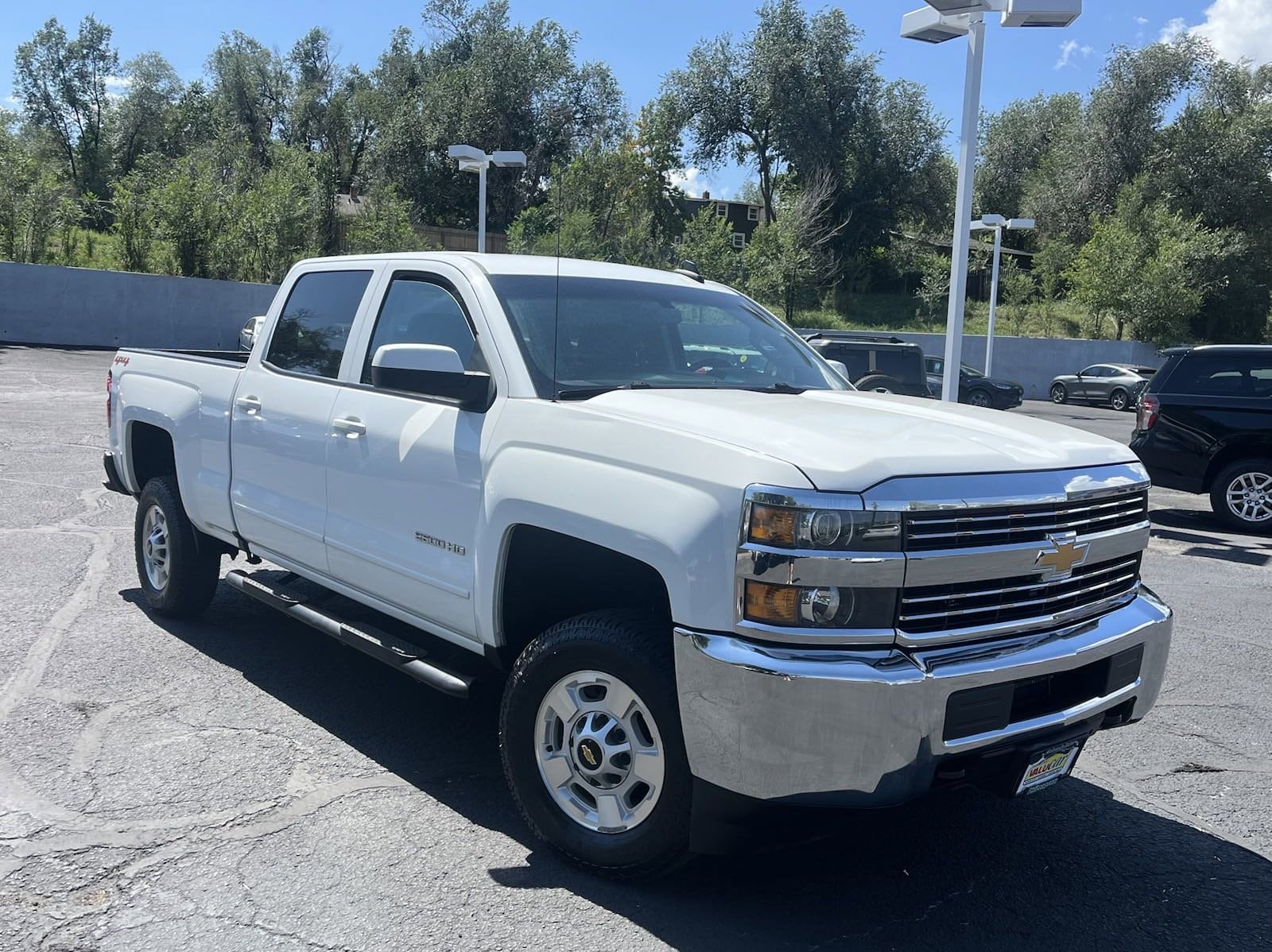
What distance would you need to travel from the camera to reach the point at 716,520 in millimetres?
3002

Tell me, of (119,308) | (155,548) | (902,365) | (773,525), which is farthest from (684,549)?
(119,308)

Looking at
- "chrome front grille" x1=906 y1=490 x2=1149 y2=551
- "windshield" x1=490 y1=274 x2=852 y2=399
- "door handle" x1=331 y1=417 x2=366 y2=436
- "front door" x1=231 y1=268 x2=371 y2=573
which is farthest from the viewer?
"front door" x1=231 y1=268 x2=371 y2=573

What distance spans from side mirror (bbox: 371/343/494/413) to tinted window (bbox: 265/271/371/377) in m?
1.12

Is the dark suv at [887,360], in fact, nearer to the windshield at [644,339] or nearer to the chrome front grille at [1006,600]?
the windshield at [644,339]

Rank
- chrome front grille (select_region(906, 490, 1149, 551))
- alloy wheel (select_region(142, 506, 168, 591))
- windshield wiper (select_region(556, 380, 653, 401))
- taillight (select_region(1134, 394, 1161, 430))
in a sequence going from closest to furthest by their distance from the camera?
chrome front grille (select_region(906, 490, 1149, 551)) → windshield wiper (select_region(556, 380, 653, 401)) → alloy wheel (select_region(142, 506, 168, 591)) → taillight (select_region(1134, 394, 1161, 430))

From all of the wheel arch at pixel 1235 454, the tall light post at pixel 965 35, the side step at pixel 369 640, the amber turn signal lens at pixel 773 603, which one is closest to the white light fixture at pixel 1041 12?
the tall light post at pixel 965 35

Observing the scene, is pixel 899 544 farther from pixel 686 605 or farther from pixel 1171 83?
pixel 1171 83

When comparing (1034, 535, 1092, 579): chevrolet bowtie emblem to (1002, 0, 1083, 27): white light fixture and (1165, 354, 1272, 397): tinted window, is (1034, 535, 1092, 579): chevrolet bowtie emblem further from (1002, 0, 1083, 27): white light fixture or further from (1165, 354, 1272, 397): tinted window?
(1165, 354, 1272, 397): tinted window

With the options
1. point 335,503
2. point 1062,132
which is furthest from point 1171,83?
point 335,503

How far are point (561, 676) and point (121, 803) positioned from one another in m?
1.74

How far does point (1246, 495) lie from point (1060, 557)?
29.6 ft

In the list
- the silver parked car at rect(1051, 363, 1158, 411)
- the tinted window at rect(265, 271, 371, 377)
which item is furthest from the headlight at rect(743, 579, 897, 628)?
the silver parked car at rect(1051, 363, 1158, 411)

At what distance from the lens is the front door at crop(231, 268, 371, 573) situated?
4770 millimetres

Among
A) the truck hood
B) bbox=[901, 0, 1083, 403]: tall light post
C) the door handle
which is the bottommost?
the door handle
